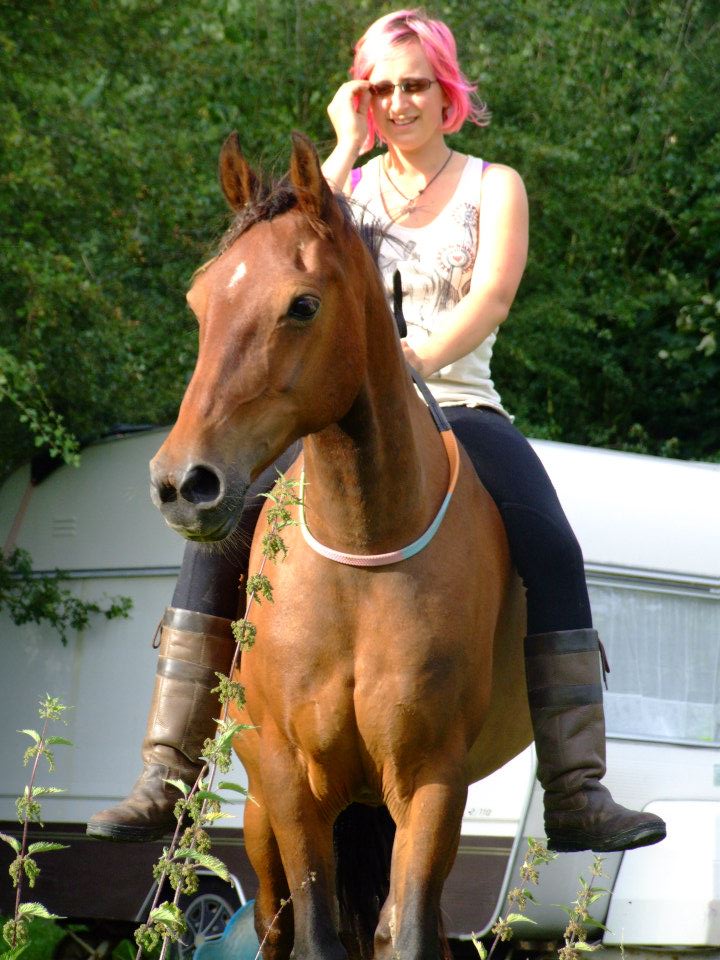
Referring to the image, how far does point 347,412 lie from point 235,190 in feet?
2.24

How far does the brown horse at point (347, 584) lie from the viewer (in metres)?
3.59

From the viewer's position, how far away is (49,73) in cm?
1109

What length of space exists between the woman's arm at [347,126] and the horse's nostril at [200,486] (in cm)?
185

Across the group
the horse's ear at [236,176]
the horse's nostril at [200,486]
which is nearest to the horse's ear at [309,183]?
the horse's ear at [236,176]

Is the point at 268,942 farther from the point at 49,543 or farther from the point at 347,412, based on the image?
the point at 49,543

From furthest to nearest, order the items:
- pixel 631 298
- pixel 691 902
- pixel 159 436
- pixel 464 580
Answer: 1. pixel 631 298
2. pixel 159 436
3. pixel 691 902
4. pixel 464 580

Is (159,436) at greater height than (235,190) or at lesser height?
greater

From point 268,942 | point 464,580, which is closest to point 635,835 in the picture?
point 464,580

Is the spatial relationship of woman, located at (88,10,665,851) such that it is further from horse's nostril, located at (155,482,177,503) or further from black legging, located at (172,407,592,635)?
horse's nostril, located at (155,482,177,503)

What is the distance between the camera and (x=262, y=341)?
348 cm

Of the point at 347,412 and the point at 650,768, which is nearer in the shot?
the point at 347,412

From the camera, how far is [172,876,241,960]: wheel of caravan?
8.92m

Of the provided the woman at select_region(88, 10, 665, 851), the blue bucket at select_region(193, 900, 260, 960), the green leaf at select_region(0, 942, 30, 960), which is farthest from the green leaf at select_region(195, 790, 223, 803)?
the blue bucket at select_region(193, 900, 260, 960)

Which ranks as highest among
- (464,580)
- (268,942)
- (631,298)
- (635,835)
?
(631,298)
